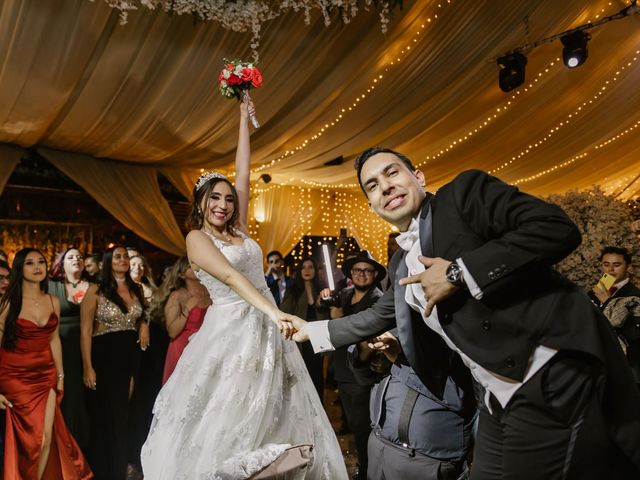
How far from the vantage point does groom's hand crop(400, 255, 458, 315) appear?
119 cm

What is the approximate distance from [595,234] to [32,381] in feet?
14.0

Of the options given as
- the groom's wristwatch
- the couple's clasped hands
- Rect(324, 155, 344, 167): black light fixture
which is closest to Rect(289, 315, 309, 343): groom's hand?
the couple's clasped hands

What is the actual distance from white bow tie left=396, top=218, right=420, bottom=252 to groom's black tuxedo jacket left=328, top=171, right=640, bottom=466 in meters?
0.14

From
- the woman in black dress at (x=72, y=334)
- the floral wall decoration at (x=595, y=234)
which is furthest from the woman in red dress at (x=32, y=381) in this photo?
the floral wall decoration at (x=595, y=234)

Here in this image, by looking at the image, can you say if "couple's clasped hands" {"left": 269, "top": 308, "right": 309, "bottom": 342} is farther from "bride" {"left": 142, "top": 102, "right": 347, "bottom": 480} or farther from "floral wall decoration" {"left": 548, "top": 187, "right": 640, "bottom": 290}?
"floral wall decoration" {"left": 548, "top": 187, "right": 640, "bottom": 290}

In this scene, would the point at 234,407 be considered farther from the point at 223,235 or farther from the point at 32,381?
the point at 32,381

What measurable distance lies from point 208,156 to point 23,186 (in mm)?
2487

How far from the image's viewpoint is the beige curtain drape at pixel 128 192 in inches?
245

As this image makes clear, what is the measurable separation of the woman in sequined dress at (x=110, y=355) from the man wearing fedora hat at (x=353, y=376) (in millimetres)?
1511

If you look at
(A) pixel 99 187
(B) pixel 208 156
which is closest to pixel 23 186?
(A) pixel 99 187

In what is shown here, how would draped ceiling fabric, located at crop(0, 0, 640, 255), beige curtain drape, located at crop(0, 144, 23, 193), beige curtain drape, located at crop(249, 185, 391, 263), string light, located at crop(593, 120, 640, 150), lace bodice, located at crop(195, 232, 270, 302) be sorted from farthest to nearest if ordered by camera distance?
beige curtain drape, located at crop(249, 185, 391, 263) → string light, located at crop(593, 120, 640, 150) → beige curtain drape, located at crop(0, 144, 23, 193) → draped ceiling fabric, located at crop(0, 0, 640, 255) → lace bodice, located at crop(195, 232, 270, 302)

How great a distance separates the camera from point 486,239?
4.06ft

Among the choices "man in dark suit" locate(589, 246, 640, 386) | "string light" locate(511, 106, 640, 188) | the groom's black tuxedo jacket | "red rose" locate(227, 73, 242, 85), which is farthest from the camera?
"string light" locate(511, 106, 640, 188)

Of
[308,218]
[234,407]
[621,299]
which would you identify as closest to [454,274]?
[234,407]
